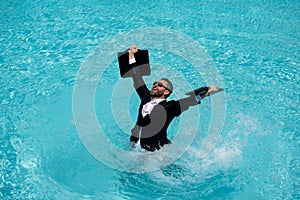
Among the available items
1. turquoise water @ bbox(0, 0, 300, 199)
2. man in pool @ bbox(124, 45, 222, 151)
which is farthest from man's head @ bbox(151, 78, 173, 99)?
turquoise water @ bbox(0, 0, 300, 199)

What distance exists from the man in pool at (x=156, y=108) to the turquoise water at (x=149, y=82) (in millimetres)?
524

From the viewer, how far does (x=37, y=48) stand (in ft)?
21.1

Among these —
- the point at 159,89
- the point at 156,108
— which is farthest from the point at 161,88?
the point at 156,108

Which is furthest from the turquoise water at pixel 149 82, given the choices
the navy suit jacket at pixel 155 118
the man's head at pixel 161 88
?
the man's head at pixel 161 88

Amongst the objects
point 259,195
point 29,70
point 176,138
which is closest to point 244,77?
point 176,138

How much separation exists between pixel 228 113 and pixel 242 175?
1.18 metres

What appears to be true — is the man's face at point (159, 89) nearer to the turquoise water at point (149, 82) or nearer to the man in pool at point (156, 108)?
the man in pool at point (156, 108)

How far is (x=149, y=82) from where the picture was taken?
18.7ft

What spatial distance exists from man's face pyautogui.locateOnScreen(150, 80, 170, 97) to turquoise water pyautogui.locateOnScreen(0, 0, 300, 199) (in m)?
1.04

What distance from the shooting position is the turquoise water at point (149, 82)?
4184 millimetres

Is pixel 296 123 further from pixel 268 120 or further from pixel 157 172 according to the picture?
pixel 157 172

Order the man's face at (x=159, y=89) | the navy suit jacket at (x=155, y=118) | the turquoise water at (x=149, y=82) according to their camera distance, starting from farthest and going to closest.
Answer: the turquoise water at (x=149, y=82) < the navy suit jacket at (x=155, y=118) < the man's face at (x=159, y=89)

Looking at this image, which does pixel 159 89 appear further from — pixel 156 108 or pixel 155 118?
pixel 155 118

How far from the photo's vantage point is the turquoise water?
4.18 m
